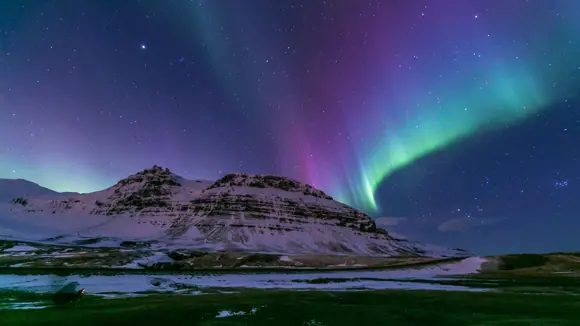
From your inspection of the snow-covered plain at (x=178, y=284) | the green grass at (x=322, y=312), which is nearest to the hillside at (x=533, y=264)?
the snow-covered plain at (x=178, y=284)

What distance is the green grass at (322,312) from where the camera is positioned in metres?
30.4

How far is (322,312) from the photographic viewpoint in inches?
1403

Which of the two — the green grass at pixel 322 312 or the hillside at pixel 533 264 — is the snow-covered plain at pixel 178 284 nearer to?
the hillside at pixel 533 264

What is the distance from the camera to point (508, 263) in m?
132

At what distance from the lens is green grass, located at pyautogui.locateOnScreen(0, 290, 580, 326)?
30.4 metres

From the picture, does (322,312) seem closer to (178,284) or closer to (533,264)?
(178,284)

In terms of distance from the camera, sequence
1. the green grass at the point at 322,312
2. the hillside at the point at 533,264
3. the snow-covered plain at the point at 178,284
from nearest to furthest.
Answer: the green grass at the point at 322,312 → the snow-covered plain at the point at 178,284 → the hillside at the point at 533,264

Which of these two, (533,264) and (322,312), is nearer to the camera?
(322,312)

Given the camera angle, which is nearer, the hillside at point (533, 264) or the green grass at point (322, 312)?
the green grass at point (322, 312)

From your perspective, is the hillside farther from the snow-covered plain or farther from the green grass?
the green grass

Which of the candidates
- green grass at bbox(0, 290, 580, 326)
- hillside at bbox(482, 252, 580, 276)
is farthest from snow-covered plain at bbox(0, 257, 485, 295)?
green grass at bbox(0, 290, 580, 326)

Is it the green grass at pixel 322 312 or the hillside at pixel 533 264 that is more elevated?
the hillside at pixel 533 264

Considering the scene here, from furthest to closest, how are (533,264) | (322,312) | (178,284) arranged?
(533,264), (178,284), (322,312)

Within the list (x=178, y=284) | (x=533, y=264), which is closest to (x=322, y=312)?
(x=178, y=284)
